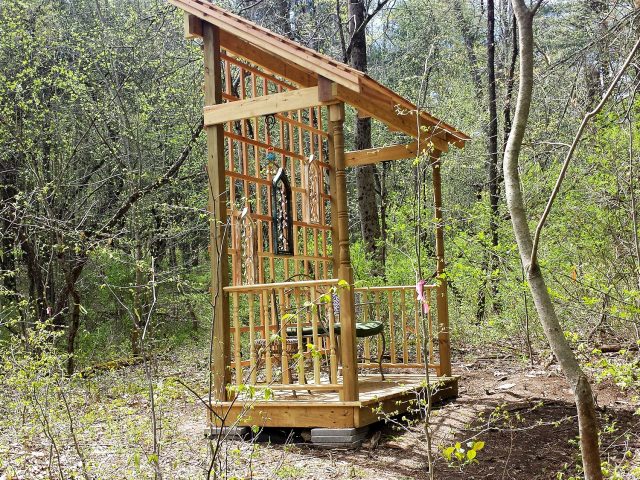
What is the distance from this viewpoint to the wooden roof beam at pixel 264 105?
592cm

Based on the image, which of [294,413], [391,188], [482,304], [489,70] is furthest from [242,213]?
[391,188]

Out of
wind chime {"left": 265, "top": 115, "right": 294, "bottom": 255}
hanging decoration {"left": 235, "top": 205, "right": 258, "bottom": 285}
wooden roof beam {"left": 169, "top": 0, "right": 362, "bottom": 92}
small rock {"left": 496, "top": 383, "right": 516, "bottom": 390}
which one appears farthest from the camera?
small rock {"left": 496, "top": 383, "right": 516, "bottom": 390}

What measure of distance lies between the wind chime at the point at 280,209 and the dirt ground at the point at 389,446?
5.65 ft

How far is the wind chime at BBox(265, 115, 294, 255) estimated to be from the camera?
22.6ft

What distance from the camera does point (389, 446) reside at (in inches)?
224

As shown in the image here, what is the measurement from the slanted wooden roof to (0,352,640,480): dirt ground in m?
2.40

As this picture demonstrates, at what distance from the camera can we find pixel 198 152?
1345cm

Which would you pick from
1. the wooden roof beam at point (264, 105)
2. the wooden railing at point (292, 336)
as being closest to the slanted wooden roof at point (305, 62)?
the wooden roof beam at point (264, 105)

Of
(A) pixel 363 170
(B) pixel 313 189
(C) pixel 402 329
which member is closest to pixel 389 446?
(C) pixel 402 329

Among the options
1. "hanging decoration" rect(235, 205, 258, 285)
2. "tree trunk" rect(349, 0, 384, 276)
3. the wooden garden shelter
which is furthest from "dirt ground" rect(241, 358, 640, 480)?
"tree trunk" rect(349, 0, 384, 276)

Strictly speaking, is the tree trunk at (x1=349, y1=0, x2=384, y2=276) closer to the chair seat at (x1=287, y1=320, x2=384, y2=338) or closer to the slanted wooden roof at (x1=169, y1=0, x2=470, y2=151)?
the slanted wooden roof at (x1=169, y1=0, x2=470, y2=151)

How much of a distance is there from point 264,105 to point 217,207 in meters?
0.95

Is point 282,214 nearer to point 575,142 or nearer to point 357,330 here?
point 357,330

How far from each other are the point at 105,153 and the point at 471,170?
9.41 m
